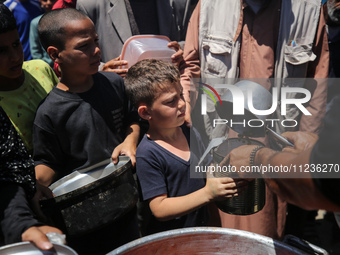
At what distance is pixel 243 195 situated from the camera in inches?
62.9

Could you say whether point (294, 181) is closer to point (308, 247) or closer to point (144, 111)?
point (308, 247)

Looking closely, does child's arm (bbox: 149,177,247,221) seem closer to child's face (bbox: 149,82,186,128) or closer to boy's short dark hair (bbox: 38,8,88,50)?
child's face (bbox: 149,82,186,128)

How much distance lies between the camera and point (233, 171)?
Answer: 1.50m

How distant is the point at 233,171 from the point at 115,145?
0.81 meters

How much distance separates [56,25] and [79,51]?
0.21m

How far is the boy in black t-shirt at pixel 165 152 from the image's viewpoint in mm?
1759

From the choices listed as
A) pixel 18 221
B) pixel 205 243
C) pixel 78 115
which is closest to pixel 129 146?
pixel 78 115

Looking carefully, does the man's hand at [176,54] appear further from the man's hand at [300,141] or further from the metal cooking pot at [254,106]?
the man's hand at [300,141]

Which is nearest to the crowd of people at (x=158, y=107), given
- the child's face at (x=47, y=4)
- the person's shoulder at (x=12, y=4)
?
the child's face at (x=47, y=4)

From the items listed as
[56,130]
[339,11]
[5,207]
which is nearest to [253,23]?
[339,11]

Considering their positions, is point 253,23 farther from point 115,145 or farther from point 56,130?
point 56,130

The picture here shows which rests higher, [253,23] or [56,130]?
[253,23]

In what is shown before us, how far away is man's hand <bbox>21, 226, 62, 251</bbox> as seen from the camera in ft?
3.45

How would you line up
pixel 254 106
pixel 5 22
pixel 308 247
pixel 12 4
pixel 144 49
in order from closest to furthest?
pixel 308 247
pixel 254 106
pixel 5 22
pixel 144 49
pixel 12 4
